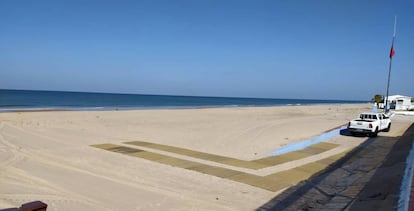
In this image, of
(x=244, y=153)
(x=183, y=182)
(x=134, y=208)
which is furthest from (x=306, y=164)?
(x=134, y=208)

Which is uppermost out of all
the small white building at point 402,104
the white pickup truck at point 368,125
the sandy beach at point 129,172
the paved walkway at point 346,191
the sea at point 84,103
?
the small white building at point 402,104

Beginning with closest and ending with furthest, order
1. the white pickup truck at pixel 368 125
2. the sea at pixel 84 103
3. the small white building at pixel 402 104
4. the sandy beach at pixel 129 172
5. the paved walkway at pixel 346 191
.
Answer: the paved walkway at pixel 346 191 < the sandy beach at pixel 129 172 < the white pickup truck at pixel 368 125 < the sea at pixel 84 103 < the small white building at pixel 402 104

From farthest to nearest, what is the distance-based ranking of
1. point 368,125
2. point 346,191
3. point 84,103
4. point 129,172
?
point 84,103
point 368,125
point 129,172
point 346,191

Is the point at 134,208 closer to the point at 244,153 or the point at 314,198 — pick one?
the point at 314,198

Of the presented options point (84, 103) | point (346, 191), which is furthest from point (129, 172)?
point (84, 103)

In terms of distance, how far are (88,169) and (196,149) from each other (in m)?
5.12

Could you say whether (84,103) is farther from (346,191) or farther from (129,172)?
(346,191)

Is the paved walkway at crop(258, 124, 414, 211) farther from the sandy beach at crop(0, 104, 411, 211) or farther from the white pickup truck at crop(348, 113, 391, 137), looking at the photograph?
the white pickup truck at crop(348, 113, 391, 137)

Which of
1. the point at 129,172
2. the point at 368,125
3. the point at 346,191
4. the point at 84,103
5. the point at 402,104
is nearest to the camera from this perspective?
the point at 346,191

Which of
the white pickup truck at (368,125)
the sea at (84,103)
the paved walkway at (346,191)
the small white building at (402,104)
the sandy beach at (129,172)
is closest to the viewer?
the paved walkway at (346,191)

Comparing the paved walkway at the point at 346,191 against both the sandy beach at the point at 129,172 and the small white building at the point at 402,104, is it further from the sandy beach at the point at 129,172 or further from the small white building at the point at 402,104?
the small white building at the point at 402,104

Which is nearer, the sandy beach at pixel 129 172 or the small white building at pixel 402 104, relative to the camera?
the sandy beach at pixel 129 172

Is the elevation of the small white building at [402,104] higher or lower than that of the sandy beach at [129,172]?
higher

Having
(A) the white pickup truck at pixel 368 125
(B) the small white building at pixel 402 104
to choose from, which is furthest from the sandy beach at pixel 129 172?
(B) the small white building at pixel 402 104
